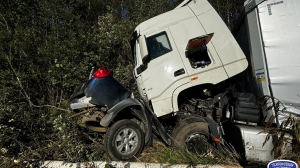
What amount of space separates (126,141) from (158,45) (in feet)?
6.74

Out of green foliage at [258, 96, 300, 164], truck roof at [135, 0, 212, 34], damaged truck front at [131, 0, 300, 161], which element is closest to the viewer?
green foliage at [258, 96, 300, 164]

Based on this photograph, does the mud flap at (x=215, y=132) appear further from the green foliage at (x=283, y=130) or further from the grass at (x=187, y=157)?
the green foliage at (x=283, y=130)

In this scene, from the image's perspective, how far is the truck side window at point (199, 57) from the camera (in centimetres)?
589

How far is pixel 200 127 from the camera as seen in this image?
5.47 metres

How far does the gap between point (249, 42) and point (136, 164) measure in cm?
292

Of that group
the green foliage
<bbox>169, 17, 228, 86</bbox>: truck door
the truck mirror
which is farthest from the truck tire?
the truck mirror

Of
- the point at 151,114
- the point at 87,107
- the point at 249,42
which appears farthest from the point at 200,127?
the point at 87,107

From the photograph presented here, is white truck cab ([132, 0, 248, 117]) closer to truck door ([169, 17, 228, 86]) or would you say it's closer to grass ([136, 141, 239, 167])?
truck door ([169, 17, 228, 86])

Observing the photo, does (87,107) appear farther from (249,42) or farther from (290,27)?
(290,27)

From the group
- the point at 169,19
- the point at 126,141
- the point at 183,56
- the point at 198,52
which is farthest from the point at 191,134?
the point at 169,19

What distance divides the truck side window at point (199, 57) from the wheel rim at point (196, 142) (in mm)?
1365

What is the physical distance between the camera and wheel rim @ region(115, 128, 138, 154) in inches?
210

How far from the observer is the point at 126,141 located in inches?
213

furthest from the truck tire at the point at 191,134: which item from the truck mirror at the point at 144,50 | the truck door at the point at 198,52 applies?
the truck mirror at the point at 144,50
